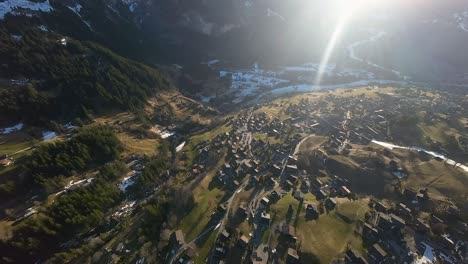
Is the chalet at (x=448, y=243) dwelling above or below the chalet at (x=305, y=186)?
below

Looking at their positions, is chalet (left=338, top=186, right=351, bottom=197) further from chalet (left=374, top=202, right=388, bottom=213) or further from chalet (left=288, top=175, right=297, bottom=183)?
chalet (left=288, top=175, right=297, bottom=183)

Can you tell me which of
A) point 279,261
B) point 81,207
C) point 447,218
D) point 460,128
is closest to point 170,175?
point 81,207

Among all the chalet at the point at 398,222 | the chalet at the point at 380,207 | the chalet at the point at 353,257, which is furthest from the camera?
the chalet at the point at 380,207

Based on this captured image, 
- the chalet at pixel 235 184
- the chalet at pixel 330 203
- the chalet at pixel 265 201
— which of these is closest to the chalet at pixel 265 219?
the chalet at pixel 265 201

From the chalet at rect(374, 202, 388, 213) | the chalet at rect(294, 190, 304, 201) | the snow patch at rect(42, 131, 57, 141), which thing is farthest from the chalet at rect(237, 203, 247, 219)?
the snow patch at rect(42, 131, 57, 141)

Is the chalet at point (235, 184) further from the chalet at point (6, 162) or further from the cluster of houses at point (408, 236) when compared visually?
the chalet at point (6, 162)

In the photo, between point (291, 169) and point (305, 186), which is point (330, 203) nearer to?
point (305, 186)
